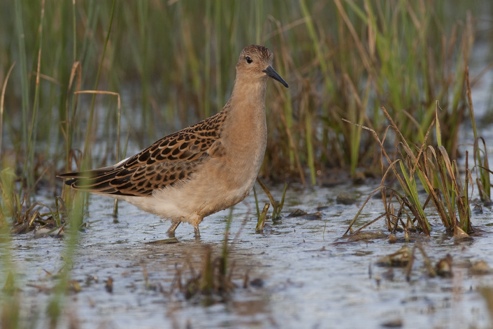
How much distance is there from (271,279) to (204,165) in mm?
1740

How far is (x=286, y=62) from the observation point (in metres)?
9.20

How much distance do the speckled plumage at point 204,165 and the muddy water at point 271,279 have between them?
1.01 feet

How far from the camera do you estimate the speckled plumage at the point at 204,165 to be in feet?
24.2

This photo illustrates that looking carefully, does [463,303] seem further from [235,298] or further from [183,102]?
[183,102]

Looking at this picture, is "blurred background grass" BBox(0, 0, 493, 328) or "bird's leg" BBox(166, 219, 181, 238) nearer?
"bird's leg" BBox(166, 219, 181, 238)

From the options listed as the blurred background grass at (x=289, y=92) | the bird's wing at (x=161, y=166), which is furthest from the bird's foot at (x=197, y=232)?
the blurred background grass at (x=289, y=92)

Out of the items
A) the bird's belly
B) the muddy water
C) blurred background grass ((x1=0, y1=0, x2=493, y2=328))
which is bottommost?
the muddy water

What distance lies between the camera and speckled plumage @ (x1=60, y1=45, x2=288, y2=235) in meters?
7.38

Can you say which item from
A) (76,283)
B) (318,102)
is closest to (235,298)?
(76,283)

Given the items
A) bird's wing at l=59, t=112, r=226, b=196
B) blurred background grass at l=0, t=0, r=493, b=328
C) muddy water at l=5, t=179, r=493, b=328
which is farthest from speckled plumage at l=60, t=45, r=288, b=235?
blurred background grass at l=0, t=0, r=493, b=328

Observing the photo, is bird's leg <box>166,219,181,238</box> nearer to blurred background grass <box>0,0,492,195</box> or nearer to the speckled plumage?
the speckled plumage

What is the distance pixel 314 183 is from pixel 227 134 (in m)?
1.95

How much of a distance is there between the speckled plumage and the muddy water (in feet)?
1.01

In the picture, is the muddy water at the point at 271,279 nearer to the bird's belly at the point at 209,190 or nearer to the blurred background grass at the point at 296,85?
the bird's belly at the point at 209,190
